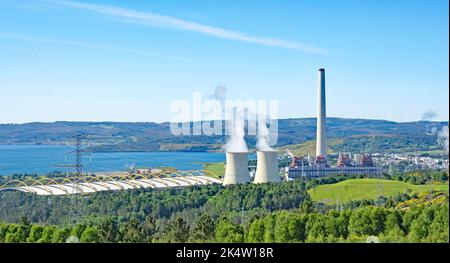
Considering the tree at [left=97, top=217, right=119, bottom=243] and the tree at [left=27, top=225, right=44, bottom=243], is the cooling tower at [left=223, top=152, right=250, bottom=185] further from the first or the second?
the tree at [left=27, top=225, right=44, bottom=243]

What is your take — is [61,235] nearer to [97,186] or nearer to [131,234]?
[131,234]

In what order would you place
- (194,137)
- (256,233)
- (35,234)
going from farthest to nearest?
(194,137)
(35,234)
(256,233)

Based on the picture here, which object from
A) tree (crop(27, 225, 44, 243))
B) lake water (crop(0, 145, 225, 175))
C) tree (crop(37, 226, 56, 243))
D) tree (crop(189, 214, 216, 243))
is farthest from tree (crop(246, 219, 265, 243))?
lake water (crop(0, 145, 225, 175))

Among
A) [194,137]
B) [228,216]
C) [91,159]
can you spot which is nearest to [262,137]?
[228,216]
